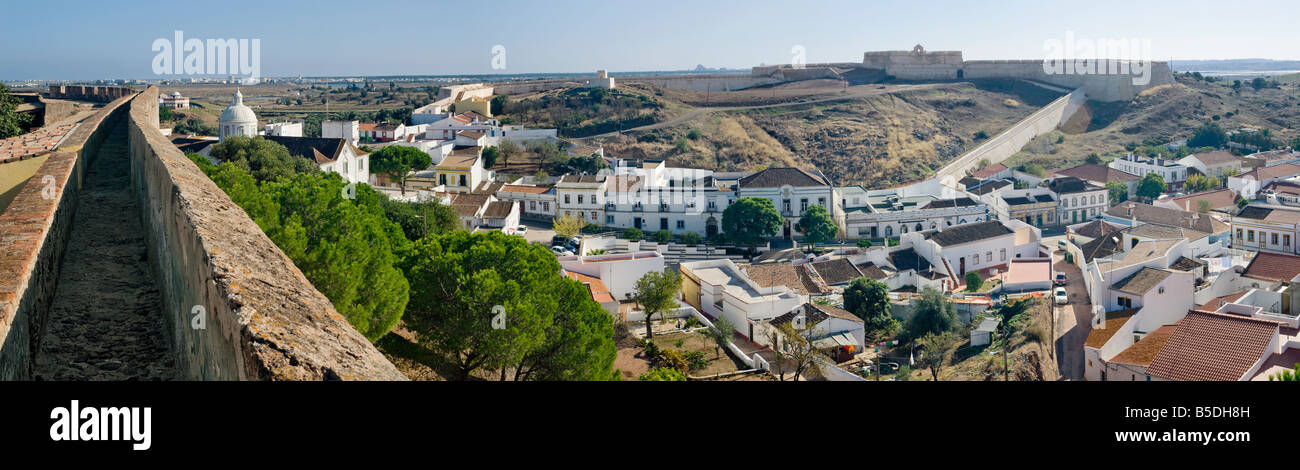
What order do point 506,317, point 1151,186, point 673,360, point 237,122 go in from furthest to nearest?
1. point 1151,186
2. point 237,122
3. point 673,360
4. point 506,317

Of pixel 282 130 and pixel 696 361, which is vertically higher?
pixel 282 130

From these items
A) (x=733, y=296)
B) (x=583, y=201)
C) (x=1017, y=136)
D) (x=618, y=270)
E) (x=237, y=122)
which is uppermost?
(x=1017, y=136)

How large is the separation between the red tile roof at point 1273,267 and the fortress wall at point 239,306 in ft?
56.9

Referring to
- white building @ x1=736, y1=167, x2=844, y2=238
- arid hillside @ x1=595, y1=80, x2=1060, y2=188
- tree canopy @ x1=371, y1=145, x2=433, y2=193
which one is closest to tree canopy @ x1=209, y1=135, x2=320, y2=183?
tree canopy @ x1=371, y1=145, x2=433, y2=193

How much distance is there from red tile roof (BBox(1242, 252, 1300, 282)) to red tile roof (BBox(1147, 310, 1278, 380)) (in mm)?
4822

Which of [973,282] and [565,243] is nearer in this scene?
[973,282]

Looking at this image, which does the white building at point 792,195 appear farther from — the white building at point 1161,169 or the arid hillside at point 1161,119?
the arid hillside at point 1161,119

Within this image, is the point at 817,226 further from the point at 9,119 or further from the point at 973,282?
the point at 9,119

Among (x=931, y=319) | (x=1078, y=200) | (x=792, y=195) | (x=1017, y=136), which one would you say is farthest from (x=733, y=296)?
(x=1017, y=136)

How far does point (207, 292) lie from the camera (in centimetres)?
295

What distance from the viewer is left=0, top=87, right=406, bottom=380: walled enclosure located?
232cm

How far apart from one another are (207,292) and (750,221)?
2146 cm

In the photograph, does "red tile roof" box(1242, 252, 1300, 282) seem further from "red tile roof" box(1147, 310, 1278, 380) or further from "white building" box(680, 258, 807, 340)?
"white building" box(680, 258, 807, 340)
